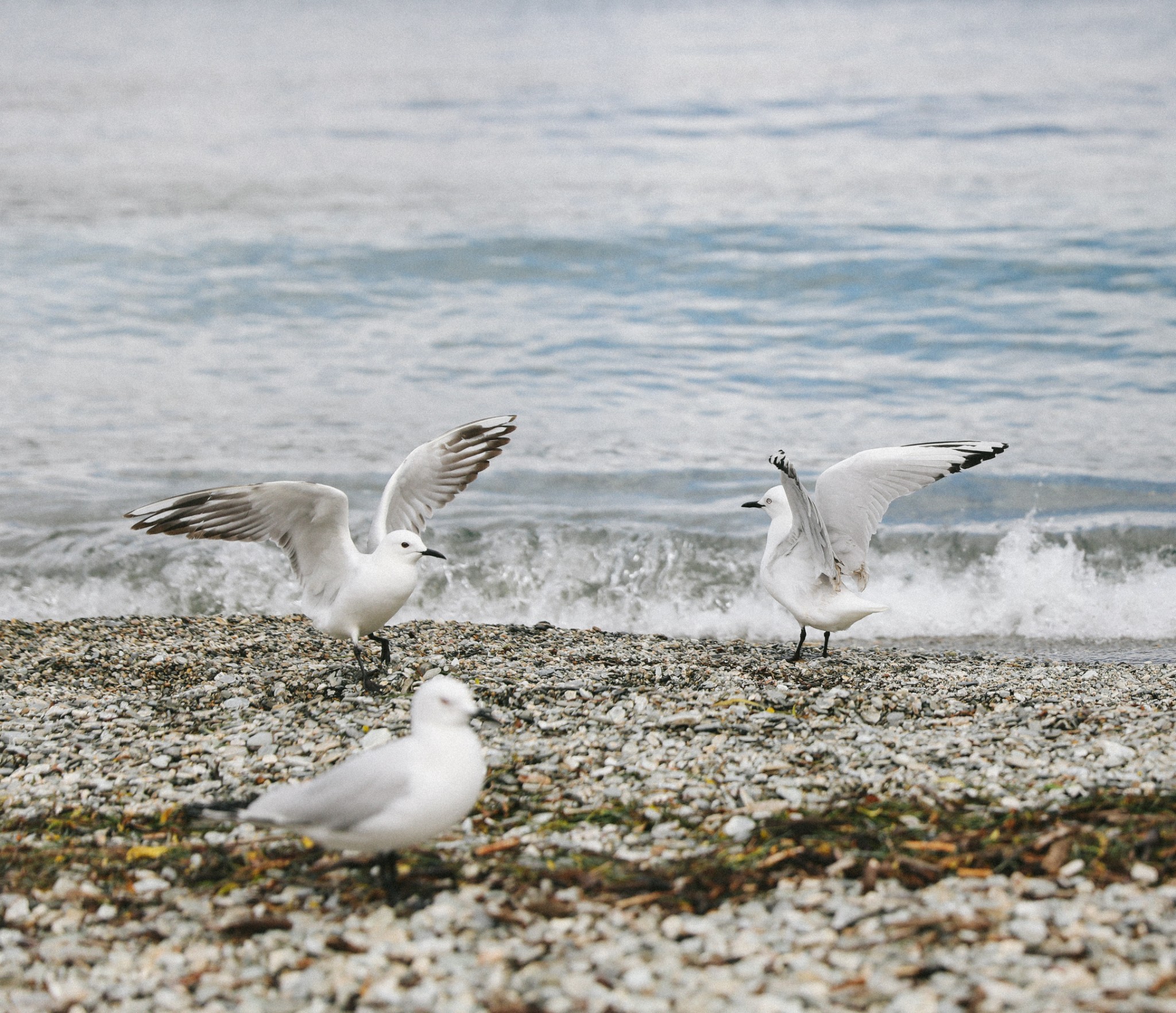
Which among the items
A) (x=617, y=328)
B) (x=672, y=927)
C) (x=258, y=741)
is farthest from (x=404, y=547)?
(x=617, y=328)

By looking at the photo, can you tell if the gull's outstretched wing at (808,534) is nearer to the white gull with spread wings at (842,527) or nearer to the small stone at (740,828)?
the white gull with spread wings at (842,527)

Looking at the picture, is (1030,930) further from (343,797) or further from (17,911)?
Answer: (17,911)

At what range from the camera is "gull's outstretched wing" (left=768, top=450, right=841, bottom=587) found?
668 centimetres

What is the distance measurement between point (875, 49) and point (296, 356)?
107 feet

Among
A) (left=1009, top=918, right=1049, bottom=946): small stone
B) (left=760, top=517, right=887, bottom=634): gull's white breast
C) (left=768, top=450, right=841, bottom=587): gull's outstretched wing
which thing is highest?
(left=768, top=450, right=841, bottom=587): gull's outstretched wing

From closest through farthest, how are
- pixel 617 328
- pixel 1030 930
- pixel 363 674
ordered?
pixel 1030 930
pixel 363 674
pixel 617 328

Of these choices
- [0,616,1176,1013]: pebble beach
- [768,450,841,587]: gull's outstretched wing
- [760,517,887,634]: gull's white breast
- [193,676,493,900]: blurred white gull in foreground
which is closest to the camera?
[0,616,1176,1013]: pebble beach

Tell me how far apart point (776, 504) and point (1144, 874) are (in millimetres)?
3878

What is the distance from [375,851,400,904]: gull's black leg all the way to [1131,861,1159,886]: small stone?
229 cm

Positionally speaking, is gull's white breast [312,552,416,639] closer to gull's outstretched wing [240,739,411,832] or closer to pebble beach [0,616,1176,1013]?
pebble beach [0,616,1176,1013]

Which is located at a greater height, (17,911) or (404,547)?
(404,547)

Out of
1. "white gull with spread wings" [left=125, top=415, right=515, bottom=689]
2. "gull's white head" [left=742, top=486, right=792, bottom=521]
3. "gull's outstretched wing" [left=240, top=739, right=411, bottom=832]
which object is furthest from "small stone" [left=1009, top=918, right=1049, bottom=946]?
"gull's white head" [left=742, top=486, right=792, bottom=521]

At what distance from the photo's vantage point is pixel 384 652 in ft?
23.1

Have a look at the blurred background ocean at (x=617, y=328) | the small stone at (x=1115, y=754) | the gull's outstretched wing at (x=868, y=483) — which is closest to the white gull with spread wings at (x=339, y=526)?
the gull's outstretched wing at (x=868, y=483)
